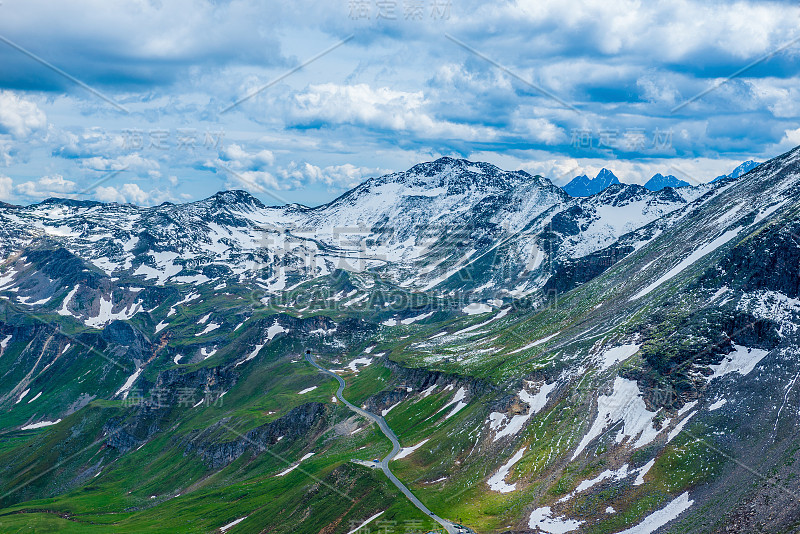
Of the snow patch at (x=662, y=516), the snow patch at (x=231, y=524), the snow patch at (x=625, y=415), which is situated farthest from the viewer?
the snow patch at (x=231, y=524)

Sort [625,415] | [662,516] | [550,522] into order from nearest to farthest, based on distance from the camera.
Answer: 1. [662,516]
2. [550,522]
3. [625,415]

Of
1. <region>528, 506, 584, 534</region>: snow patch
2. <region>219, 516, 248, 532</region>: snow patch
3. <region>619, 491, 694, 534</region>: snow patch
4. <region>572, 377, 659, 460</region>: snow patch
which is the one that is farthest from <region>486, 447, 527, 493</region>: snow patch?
<region>219, 516, 248, 532</region>: snow patch

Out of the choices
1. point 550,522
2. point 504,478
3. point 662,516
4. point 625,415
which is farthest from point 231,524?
point 662,516

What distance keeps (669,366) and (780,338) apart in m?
23.3

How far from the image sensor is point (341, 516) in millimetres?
134500

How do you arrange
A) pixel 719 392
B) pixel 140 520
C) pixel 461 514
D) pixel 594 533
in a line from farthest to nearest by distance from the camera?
pixel 140 520
pixel 719 392
pixel 461 514
pixel 594 533

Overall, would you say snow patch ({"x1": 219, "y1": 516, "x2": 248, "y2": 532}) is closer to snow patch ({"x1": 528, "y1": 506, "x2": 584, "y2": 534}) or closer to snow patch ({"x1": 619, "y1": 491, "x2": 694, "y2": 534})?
snow patch ({"x1": 528, "y1": 506, "x2": 584, "y2": 534})

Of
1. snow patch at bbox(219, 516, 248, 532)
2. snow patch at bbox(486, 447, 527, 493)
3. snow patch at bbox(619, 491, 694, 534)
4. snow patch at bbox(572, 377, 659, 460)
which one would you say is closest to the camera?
snow patch at bbox(619, 491, 694, 534)

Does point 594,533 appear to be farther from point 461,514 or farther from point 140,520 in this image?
point 140,520

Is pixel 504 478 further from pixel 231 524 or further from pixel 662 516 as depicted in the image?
pixel 231 524

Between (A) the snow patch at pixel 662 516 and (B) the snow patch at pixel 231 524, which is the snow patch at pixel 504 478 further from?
(B) the snow patch at pixel 231 524

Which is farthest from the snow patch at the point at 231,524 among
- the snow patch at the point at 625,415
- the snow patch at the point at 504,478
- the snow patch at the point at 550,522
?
the snow patch at the point at 625,415

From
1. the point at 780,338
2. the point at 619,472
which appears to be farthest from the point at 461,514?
the point at 780,338

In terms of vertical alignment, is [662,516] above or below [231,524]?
above
